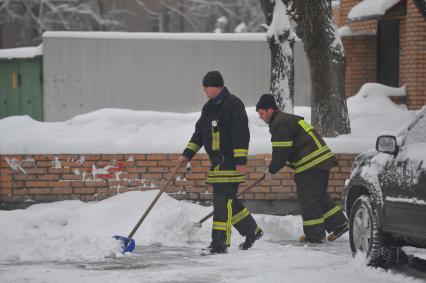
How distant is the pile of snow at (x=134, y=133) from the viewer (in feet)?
34.6

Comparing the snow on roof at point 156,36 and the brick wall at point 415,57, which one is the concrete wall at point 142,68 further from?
the brick wall at point 415,57

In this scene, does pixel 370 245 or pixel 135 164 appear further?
pixel 135 164

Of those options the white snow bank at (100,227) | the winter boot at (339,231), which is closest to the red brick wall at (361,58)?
the white snow bank at (100,227)

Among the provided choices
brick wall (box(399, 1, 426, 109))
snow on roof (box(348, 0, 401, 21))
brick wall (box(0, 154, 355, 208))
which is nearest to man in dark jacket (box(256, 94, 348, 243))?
brick wall (box(0, 154, 355, 208))

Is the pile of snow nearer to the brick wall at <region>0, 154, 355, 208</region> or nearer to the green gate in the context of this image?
the brick wall at <region>0, 154, 355, 208</region>

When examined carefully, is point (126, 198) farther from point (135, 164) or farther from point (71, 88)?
point (71, 88)

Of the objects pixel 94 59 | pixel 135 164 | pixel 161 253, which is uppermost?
pixel 94 59

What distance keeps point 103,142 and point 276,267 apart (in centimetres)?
397

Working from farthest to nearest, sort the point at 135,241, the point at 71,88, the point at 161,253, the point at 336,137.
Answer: the point at 71,88 < the point at 336,137 < the point at 135,241 < the point at 161,253

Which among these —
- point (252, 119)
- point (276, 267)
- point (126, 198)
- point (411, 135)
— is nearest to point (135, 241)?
point (126, 198)

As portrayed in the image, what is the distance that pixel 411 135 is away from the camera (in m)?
6.82

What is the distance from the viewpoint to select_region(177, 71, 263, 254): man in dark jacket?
8.20 metres

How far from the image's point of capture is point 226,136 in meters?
8.33

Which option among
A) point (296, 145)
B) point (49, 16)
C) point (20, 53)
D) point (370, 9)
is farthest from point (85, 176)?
point (49, 16)
